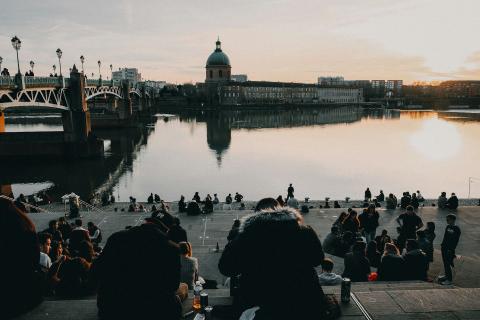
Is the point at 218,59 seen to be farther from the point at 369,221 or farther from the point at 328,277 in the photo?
the point at 328,277

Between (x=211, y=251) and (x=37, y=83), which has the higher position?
(x=37, y=83)

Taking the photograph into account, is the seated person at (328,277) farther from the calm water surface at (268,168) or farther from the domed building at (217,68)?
the domed building at (217,68)

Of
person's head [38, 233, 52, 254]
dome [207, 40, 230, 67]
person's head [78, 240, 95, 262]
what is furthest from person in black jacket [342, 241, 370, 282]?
dome [207, 40, 230, 67]

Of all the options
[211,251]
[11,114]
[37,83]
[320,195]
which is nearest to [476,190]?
[320,195]

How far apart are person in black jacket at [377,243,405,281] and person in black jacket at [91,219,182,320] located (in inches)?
160

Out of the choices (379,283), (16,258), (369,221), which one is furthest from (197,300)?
(369,221)

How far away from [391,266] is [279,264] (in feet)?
12.2

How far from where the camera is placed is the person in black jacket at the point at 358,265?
633 cm

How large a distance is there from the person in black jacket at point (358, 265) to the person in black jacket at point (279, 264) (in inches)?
128

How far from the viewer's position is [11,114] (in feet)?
398

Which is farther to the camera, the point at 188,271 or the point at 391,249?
the point at 391,249

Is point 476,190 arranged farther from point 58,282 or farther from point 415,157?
point 58,282

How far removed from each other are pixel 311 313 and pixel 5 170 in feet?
128

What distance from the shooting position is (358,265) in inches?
250
